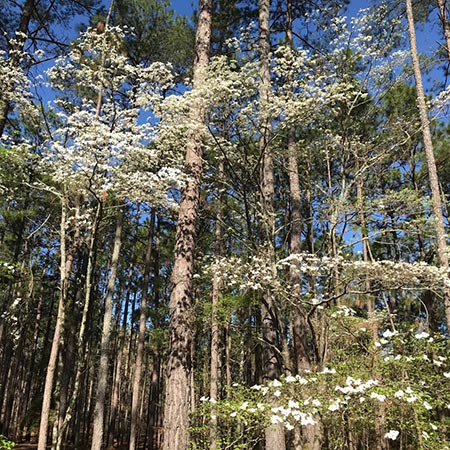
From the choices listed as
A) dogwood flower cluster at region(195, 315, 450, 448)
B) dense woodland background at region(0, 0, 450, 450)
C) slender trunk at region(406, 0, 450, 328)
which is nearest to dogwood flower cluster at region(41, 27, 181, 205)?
dense woodland background at region(0, 0, 450, 450)

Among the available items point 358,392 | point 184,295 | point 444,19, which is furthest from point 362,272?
point 444,19

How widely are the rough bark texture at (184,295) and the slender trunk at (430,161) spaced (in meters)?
3.49

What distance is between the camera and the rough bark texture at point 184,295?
396cm

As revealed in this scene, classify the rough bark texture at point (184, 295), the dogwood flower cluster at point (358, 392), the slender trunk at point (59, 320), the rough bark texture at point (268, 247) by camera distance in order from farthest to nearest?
the rough bark texture at point (268, 247)
the slender trunk at point (59, 320)
the rough bark texture at point (184, 295)
the dogwood flower cluster at point (358, 392)

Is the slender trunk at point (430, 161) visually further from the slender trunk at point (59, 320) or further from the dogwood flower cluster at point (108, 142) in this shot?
the slender trunk at point (59, 320)

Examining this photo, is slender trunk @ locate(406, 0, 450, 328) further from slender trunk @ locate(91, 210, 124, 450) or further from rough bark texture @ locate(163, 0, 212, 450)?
slender trunk @ locate(91, 210, 124, 450)

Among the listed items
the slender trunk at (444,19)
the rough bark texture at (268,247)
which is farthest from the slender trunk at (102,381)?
the slender trunk at (444,19)

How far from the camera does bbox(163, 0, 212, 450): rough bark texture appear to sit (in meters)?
3.96

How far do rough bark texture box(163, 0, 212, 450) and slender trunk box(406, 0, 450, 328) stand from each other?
3493mm

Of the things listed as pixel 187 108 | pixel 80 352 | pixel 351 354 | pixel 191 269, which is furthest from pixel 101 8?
pixel 351 354

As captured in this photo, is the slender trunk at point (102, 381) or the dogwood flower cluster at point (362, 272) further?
the slender trunk at point (102, 381)

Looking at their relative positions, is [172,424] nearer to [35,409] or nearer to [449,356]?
[449,356]

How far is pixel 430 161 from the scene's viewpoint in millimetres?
8398

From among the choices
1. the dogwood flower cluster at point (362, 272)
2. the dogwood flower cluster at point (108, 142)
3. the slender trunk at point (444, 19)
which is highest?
the slender trunk at point (444, 19)
